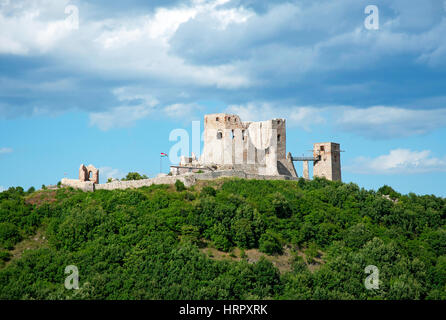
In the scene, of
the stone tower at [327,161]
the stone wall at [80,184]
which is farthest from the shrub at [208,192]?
the stone tower at [327,161]

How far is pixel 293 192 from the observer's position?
58031 millimetres

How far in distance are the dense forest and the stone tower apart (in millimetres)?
10554

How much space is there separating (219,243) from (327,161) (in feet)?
87.8

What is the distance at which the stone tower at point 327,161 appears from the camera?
231 feet

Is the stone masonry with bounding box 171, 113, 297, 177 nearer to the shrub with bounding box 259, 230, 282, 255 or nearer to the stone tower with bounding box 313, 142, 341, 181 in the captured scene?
the stone tower with bounding box 313, 142, 341, 181

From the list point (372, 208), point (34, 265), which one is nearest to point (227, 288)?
point (34, 265)

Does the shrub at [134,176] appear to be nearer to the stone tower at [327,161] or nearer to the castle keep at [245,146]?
the castle keep at [245,146]

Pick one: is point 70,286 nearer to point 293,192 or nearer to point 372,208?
point 293,192

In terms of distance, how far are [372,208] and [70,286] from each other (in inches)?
1173

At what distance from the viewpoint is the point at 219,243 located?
4809 centimetres

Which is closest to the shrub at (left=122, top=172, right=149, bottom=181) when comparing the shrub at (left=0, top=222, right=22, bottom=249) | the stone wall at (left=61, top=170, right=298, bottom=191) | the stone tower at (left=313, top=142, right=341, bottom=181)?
the stone wall at (left=61, top=170, right=298, bottom=191)

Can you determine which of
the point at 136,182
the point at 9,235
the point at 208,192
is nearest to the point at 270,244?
the point at 208,192

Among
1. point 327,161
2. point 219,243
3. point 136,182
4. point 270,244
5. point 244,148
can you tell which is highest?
point 244,148

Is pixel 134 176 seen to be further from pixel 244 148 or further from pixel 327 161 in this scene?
pixel 327 161
